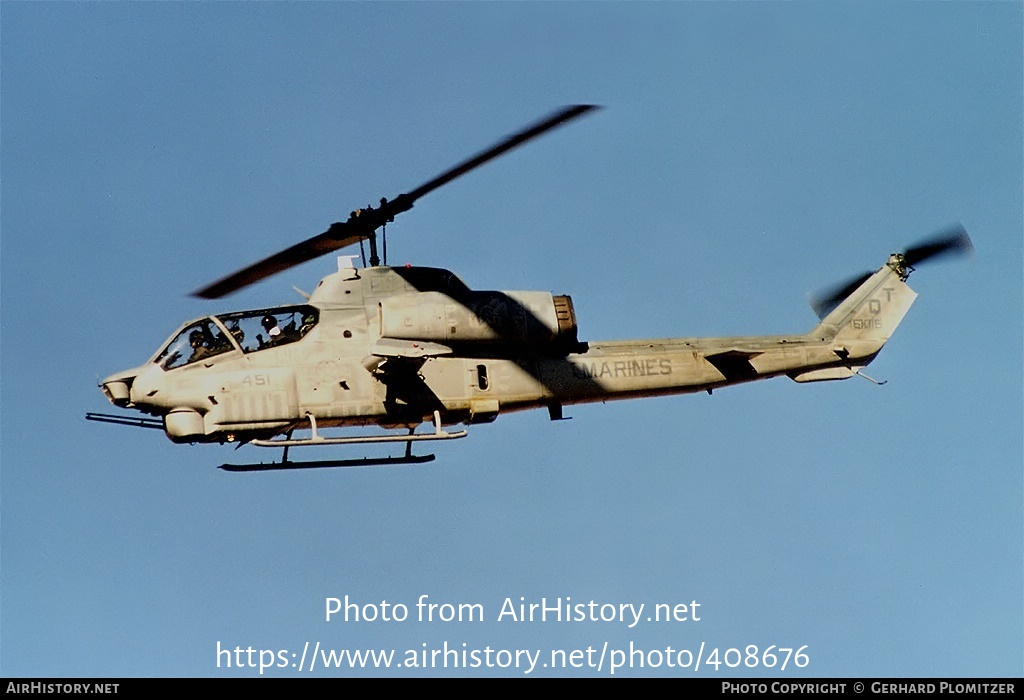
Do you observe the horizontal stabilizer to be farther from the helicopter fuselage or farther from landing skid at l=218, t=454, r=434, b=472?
landing skid at l=218, t=454, r=434, b=472

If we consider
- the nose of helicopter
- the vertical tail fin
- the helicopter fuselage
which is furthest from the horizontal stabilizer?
the nose of helicopter

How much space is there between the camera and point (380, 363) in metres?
14.5

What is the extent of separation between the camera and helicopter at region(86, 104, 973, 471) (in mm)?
14227

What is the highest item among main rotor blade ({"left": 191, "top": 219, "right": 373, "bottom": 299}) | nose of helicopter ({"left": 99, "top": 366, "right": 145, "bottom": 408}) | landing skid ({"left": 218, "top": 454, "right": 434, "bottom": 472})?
main rotor blade ({"left": 191, "top": 219, "right": 373, "bottom": 299})

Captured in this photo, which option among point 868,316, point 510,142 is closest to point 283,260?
point 510,142

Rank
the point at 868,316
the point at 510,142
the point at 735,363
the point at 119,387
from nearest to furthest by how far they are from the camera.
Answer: the point at 510,142
the point at 119,387
the point at 735,363
the point at 868,316

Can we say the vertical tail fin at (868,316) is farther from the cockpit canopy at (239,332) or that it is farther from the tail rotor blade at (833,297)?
the cockpit canopy at (239,332)

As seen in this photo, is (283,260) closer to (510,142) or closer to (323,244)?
(323,244)

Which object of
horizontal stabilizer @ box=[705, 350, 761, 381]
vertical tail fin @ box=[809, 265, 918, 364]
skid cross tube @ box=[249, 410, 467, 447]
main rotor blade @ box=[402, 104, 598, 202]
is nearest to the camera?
main rotor blade @ box=[402, 104, 598, 202]

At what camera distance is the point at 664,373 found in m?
15.8

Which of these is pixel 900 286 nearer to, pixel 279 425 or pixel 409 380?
pixel 409 380

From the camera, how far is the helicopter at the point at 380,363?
14.2m

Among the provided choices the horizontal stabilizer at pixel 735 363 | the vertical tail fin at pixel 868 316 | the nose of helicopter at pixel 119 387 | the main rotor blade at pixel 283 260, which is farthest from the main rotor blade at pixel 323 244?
the vertical tail fin at pixel 868 316
